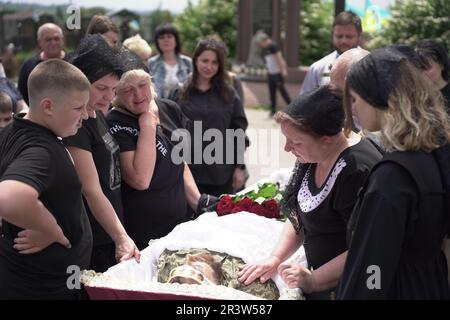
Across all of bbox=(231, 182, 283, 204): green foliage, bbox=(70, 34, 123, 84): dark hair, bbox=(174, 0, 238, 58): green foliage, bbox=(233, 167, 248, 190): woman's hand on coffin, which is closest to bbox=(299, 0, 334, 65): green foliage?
bbox=(174, 0, 238, 58): green foliage

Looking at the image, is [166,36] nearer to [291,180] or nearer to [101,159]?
[101,159]

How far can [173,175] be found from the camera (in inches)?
165

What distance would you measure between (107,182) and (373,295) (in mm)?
1682

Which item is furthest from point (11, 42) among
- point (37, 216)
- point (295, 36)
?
point (37, 216)

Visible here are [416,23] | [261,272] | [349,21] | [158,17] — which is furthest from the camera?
[158,17]

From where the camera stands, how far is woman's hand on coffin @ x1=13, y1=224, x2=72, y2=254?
2.88 meters

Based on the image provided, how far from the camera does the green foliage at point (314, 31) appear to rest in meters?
22.8

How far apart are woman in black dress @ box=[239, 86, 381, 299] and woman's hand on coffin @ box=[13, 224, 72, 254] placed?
3.14ft

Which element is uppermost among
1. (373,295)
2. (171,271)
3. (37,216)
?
(37,216)

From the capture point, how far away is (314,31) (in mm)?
23234

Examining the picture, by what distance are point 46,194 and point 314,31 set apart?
21.1 m

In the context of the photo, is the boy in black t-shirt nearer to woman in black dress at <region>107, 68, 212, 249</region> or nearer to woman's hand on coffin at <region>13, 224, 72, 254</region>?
woman's hand on coffin at <region>13, 224, 72, 254</region>

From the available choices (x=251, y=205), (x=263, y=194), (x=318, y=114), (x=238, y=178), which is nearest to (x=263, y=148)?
(x=238, y=178)

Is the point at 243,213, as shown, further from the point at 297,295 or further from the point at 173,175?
the point at 297,295
